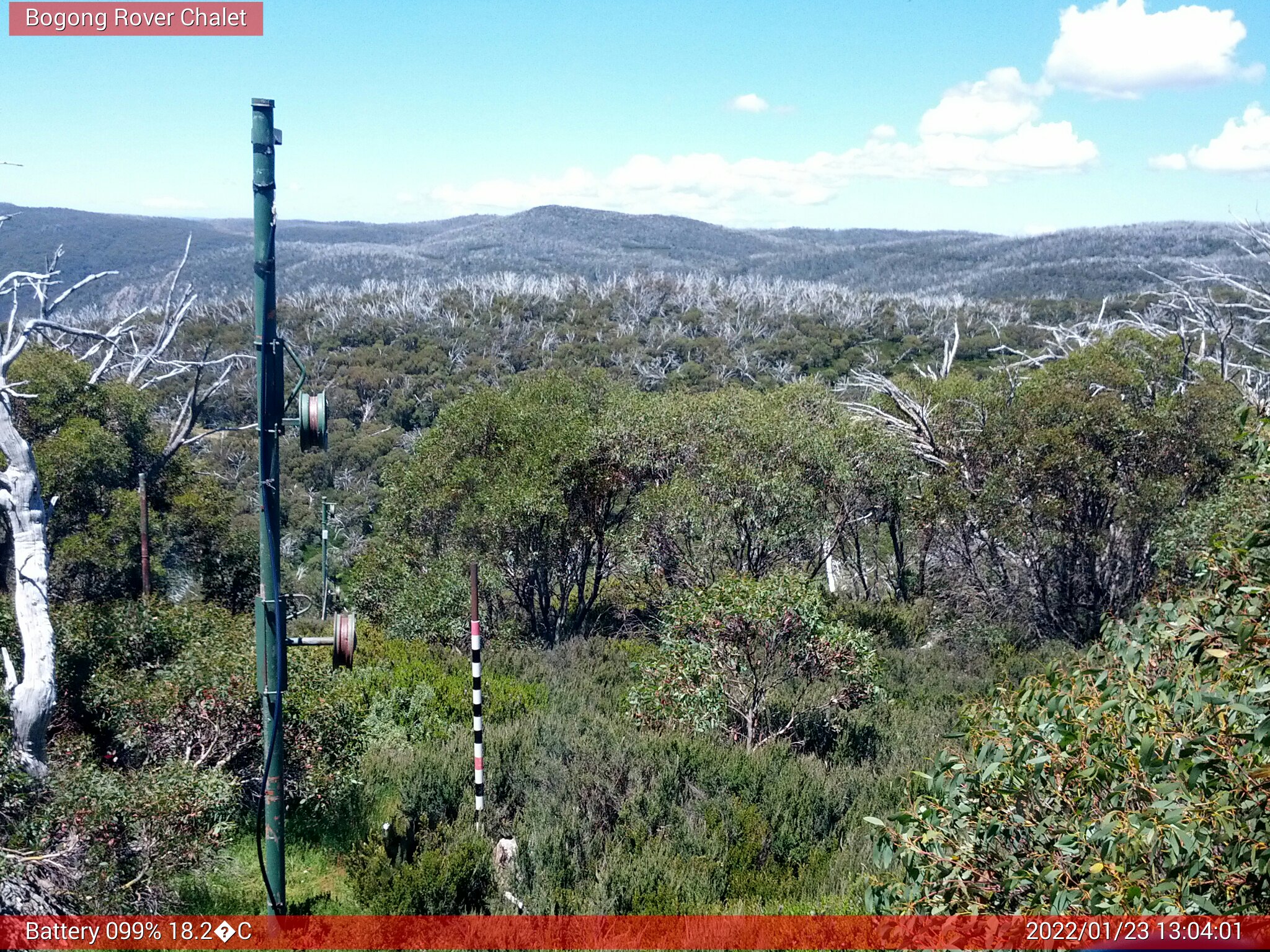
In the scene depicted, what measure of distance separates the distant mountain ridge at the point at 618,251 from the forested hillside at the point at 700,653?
33.3 meters

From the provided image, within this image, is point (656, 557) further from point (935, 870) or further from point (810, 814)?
point (935, 870)

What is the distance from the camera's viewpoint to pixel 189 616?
8617 millimetres

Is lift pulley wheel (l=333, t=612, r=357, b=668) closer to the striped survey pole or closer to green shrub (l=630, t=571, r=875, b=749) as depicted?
the striped survey pole

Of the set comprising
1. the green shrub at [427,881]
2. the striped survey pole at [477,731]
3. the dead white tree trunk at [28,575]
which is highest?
the dead white tree trunk at [28,575]

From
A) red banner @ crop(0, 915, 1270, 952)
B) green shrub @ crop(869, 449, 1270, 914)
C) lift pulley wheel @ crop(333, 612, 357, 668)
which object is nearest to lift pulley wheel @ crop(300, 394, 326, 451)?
lift pulley wheel @ crop(333, 612, 357, 668)

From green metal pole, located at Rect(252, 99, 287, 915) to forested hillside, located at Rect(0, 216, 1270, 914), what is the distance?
59 cm

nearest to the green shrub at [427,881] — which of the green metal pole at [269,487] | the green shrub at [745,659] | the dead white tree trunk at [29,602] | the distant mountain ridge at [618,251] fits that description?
the green metal pole at [269,487]

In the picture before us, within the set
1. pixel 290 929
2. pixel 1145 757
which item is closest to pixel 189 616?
pixel 290 929

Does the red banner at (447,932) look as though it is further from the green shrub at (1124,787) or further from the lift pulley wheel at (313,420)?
the lift pulley wheel at (313,420)

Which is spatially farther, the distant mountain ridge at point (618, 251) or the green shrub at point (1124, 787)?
the distant mountain ridge at point (618, 251)

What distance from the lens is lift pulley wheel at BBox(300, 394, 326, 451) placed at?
15.1ft

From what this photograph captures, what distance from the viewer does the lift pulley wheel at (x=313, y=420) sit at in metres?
4.59

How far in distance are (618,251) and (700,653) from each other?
122040mm

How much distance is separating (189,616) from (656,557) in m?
6.75
